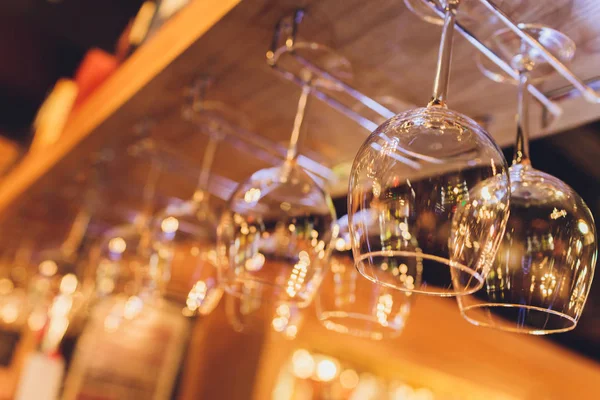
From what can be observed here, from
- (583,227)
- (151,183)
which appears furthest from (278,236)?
(151,183)

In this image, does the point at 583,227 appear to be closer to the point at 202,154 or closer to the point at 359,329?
the point at 359,329

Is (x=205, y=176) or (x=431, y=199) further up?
(x=205, y=176)

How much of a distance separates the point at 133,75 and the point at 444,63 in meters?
0.88

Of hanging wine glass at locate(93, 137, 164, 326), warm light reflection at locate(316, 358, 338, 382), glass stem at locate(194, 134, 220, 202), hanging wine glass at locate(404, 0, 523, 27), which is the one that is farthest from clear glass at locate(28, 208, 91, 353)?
warm light reflection at locate(316, 358, 338, 382)

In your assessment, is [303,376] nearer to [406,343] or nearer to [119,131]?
[406,343]

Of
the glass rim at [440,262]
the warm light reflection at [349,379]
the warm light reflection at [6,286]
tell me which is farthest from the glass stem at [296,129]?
the warm light reflection at [349,379]

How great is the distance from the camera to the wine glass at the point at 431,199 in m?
0.53

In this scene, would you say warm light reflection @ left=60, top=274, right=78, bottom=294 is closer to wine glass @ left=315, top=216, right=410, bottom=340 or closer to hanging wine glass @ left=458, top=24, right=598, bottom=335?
wine glass @ left=315, top=216, right=410, bottom=340

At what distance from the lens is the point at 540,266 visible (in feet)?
1.98

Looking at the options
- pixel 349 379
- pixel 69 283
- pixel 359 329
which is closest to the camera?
pixel 359 329

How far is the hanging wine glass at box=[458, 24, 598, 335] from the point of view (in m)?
0.60

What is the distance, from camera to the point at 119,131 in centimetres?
150

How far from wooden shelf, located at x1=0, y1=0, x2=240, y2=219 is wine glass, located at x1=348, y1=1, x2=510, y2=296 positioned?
417mm

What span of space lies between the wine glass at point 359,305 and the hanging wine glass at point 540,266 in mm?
201
